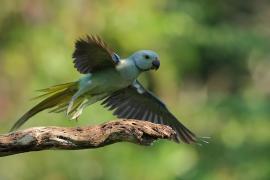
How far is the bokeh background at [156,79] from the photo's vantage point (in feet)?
32.4

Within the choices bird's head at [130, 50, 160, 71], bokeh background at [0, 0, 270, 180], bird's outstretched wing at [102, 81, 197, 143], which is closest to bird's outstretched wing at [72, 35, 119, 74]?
bird's head at [130, 50, 160, 71]

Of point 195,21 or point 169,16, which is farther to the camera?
point 195,21

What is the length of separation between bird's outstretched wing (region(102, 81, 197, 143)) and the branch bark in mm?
1551

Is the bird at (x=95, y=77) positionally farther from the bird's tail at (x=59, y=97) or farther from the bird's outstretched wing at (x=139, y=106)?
the bird's outstretched wing at (x=139, y=106)

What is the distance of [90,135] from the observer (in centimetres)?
558

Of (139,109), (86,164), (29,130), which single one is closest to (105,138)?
(29,130)

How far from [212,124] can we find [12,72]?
4059 millimetres

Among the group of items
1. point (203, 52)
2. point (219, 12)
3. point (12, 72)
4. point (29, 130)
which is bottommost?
point (29, 130)

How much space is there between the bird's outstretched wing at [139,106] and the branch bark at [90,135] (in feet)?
5.09

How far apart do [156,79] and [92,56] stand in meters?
7.12

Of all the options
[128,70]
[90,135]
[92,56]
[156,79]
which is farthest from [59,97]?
[156,79]

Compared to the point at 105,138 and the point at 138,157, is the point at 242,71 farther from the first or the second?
the point at 105,138

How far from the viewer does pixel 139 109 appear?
730 cm

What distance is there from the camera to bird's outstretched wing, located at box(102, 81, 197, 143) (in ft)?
23.7
